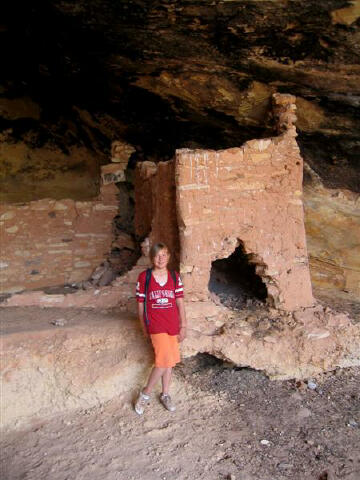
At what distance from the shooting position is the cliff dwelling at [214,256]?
10.2ft

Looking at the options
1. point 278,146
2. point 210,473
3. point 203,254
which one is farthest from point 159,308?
point 278,146

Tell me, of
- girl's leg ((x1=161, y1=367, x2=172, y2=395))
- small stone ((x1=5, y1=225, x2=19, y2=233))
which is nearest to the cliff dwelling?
girl's leg ((x1=161, y1=367, x2=172, y2=395))

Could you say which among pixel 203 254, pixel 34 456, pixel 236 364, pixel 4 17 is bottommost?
pixel 34 456

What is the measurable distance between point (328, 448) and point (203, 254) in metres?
1.58

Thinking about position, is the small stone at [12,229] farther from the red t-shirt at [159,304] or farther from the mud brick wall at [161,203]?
the red t-shirt at [159,304]

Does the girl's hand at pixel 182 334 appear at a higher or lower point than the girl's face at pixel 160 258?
lower

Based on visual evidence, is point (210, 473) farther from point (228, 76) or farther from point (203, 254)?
point (228, 76)

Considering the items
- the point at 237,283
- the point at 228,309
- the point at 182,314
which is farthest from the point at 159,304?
the point at 237,283

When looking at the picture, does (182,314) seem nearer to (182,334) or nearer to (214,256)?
(182,334)

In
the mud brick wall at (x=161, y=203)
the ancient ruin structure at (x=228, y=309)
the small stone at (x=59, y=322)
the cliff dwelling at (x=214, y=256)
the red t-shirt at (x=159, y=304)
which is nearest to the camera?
the cliff dwelling at (x=214, y=256)

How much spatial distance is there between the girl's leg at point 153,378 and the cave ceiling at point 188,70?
89.1 inches

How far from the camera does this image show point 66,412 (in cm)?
355

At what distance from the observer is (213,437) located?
3.25 m

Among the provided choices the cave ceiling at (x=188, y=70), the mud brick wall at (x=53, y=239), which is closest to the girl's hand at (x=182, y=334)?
the cave ceiling at (x=188, y=70)
